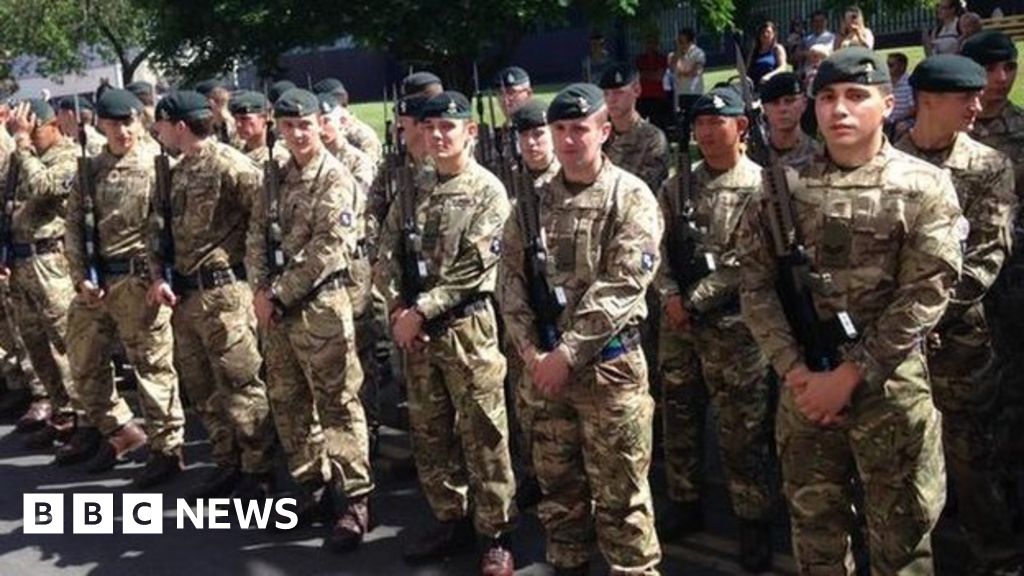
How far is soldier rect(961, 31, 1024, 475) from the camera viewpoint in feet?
16.0

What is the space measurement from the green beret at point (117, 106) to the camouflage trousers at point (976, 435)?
4.59 m

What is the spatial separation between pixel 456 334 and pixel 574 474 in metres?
0.91

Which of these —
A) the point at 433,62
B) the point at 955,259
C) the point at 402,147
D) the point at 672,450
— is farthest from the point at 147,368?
the point at 433,62

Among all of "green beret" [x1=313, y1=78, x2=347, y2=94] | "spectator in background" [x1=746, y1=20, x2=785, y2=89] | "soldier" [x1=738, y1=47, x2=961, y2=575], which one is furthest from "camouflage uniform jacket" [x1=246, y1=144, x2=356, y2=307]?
"spectator in background" [x1=746, y1=20, x2=785, y2=89]

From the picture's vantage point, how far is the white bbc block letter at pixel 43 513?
6211 mm

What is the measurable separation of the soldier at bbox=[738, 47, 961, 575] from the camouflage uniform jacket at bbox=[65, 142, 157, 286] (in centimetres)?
405

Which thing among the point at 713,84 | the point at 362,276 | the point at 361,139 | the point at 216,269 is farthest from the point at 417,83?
the point at 713,84

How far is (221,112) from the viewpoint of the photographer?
926 centimetres

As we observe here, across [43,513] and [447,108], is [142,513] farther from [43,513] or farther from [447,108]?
[447,108]

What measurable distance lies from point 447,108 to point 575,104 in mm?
887

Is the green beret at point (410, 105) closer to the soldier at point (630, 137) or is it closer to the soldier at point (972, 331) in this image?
the soldier at point (630, 137)

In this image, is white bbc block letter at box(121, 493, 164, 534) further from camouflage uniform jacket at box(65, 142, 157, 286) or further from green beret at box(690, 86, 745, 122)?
green beret at box(690, 86, 745, 122)

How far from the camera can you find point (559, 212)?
14.4 ft

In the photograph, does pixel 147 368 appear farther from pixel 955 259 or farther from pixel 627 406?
pixel 955 259
